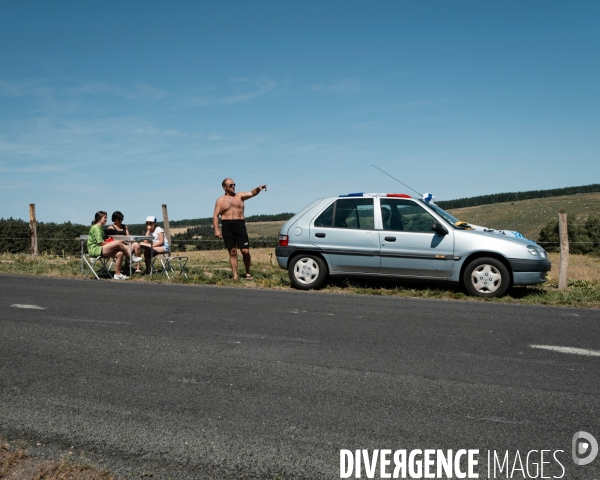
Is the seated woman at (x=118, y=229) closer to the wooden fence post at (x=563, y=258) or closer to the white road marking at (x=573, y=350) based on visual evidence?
the wooden fence post at (x=563, y=258)

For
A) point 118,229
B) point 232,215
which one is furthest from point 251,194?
point 118,229

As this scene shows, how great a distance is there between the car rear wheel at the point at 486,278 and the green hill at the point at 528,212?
214 ft

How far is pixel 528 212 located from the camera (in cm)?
8838

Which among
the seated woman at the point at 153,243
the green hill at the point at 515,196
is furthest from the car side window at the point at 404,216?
the green hill at the point at 515,196

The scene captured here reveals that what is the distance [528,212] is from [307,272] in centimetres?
8377

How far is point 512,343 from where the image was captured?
655 cm

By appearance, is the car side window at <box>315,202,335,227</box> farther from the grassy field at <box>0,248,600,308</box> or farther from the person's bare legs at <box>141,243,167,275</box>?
the person's bare legs at <box>141,243,167,275</box>

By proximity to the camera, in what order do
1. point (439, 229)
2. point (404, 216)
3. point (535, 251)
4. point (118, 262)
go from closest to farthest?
point (535, 251) < point (439, 229) < point (404, 216) < point (118, 262)

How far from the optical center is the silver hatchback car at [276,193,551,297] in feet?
34.2

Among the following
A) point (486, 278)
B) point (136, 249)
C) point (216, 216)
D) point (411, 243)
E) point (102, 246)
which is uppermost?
point (216, 216)

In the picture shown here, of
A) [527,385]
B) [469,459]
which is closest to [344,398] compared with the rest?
[469,459]

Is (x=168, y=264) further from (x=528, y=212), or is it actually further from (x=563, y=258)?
(x=528, y=212)

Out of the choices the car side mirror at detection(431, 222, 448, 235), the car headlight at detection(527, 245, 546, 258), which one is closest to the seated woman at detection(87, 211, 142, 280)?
the car side mirror at detection(431, 222, 448, 235)

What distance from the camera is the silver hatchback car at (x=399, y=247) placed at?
10.4 meters
